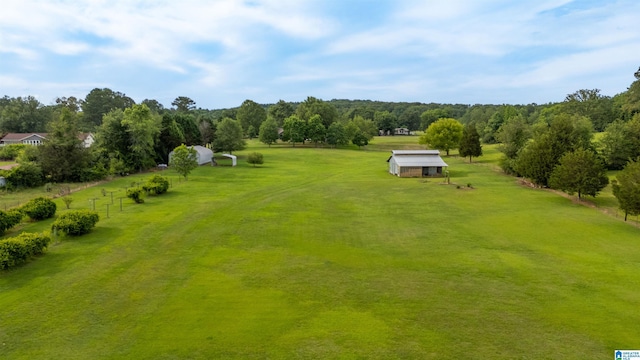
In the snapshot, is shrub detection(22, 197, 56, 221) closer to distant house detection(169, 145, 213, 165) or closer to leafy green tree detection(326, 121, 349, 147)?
distant house detection(169, 145, 213, 165)

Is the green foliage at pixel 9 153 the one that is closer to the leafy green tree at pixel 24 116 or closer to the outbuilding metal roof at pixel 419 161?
the leafy green tree at pixel 24 116

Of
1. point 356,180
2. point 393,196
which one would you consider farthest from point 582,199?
point 356,180

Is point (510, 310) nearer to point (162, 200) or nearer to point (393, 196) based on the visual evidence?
point (393, 196)

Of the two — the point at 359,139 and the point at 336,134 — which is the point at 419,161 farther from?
the point at 359,139

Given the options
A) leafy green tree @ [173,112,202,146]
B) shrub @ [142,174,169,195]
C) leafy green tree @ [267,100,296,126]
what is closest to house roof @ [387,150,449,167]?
shrub @ [142,174,169,195]

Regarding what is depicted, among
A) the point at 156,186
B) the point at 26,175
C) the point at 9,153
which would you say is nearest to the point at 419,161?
the point at 156,186

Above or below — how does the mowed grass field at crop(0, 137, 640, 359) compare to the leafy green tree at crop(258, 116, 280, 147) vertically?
below

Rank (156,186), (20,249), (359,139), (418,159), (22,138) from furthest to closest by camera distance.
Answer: (359,139) → (22,138) → (418,159) → (156,186) → (20,249)
